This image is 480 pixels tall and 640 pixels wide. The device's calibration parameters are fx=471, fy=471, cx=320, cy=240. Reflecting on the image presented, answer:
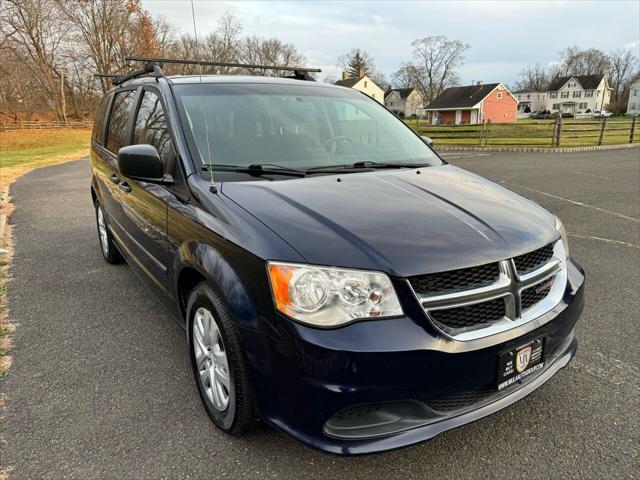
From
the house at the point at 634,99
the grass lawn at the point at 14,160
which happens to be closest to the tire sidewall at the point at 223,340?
the grass lawn at the point at 14,160

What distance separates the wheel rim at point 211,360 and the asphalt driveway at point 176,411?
200 mm

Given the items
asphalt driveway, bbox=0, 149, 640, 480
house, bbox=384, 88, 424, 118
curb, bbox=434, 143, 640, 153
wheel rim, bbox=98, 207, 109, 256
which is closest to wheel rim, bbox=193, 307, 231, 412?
asphalt driveway, bbox=0, 149, 640, 480

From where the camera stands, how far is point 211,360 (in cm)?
242

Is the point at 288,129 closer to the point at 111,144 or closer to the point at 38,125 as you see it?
the point at 111,144

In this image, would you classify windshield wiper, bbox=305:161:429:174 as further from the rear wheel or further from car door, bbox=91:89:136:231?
the rear wheel

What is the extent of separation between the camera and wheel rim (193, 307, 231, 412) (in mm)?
2305

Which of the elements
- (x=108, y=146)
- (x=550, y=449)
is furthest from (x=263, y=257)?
(x=108, y=146)

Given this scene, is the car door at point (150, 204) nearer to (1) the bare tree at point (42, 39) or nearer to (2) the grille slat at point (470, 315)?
(2) the grille slat at point (470, 315)

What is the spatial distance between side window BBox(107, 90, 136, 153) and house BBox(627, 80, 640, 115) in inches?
3929

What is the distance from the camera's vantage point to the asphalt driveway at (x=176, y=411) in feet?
7.14

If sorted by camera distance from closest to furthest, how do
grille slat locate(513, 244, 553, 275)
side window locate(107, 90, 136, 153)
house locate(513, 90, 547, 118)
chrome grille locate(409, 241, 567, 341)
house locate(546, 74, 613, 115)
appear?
chrome grille locate(409, 241, 567, 341)
grille slat locate(513, 244, 553, 275)
side window locate(107, 90, 136, 153)
house locate(546, 74, 613, 115)
house locate(513, 90, 547, 118)

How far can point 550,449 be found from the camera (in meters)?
2.26

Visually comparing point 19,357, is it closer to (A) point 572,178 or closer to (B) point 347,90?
(B) point 347,90

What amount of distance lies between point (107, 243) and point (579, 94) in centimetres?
10682
